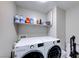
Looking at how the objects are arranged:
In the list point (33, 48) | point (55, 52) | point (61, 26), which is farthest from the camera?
point (61, 26)

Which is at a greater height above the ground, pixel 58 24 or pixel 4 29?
pixel 58 24

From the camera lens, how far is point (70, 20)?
8.07 ft

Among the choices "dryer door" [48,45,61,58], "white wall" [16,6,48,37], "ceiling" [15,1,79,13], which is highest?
"ceiling" [15,1,79,13]

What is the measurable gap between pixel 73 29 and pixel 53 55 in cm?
136

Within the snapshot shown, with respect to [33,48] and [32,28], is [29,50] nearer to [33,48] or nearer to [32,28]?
[33,48]

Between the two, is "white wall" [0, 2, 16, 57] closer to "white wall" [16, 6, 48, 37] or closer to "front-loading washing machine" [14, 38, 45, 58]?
"front-loading washing machine" [14, 38, 45, 58]

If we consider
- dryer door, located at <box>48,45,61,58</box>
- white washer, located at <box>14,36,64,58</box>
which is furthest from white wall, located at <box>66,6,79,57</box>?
white washer, located at <box>14,36,64,58</box>

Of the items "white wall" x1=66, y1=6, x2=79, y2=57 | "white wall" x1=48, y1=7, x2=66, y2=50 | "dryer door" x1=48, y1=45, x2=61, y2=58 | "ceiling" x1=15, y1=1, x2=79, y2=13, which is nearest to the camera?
"dryer door" x1=48, y1=45, x2=61, y2=58

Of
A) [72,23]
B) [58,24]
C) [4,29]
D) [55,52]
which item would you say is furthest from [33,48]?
[72,23]

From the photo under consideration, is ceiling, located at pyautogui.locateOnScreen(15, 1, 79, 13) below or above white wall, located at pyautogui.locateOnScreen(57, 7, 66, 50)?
above

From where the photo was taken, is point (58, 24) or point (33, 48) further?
point (58, 24)

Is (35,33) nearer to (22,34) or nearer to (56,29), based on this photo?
(22,34)

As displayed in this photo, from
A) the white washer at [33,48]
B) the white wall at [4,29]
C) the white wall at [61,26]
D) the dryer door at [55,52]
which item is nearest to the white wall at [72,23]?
the white wall at [61,26]

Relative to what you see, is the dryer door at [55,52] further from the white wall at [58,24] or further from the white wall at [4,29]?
the white wall at [4,29]
